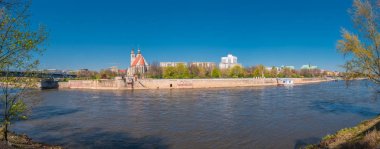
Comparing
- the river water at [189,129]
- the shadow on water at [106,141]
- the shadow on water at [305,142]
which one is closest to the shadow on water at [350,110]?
the river water at [189,129]

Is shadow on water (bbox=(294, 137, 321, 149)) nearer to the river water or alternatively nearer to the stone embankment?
the river water

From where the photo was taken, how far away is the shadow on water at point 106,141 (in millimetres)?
18141

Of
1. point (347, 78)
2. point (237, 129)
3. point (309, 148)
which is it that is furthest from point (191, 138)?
point (347, 78)

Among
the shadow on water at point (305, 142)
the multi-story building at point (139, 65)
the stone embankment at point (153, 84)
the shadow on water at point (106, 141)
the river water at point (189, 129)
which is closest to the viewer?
the shadow on water at point (305, 142)

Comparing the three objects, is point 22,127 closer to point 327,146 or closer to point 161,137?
point 161,137

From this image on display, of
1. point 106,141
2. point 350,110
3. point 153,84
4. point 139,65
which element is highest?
point 139,65

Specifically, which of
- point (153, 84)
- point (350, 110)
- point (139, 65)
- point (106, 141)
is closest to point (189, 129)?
point (106, 141)

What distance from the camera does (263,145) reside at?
17.8 metres

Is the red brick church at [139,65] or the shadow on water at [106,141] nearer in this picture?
the shadow on water at [106,141]

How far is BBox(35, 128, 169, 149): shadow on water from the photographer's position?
18141mm

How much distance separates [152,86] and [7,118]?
79415 millimetres

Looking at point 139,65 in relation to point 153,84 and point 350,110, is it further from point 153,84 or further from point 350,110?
point 350,110

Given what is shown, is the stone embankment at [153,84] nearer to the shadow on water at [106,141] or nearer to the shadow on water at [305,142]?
the shadow on water at [106,141]

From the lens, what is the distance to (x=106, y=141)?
19.5m
